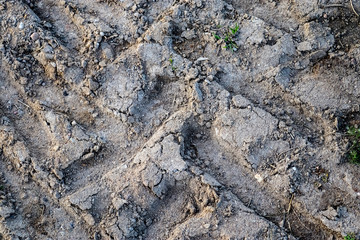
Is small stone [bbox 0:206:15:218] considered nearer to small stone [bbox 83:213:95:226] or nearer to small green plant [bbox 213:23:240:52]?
small stone [bbox 83:213:95:226]

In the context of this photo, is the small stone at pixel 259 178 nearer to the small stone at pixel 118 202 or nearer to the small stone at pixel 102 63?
the small stone at pixel 118 202

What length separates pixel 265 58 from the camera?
3361 millimetres

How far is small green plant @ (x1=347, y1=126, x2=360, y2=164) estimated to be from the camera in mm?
3021

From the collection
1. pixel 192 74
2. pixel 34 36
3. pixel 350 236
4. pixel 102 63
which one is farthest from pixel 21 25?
pixel 350 236

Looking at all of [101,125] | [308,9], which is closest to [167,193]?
[101,125]

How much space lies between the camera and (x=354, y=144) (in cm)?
306

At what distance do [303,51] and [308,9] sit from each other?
1.40ft

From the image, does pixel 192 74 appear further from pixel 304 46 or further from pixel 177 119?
pixel 304 46

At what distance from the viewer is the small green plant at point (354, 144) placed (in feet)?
9.91

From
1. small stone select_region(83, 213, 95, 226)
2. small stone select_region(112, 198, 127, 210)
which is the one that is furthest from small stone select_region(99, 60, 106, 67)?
small stone select_region(83, 213, 95, 226)

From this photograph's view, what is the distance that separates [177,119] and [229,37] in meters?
0.90

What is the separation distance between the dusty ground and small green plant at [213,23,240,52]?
0.09ft

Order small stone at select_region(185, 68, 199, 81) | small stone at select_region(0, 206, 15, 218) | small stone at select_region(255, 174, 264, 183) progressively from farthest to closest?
small stone at select_region(185, 68, 199, 81) → small stone at select_region(255, 174, 264, 183) → small stone at select_region(0, 206, 15, 218)

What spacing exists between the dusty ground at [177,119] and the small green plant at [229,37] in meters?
0.03
